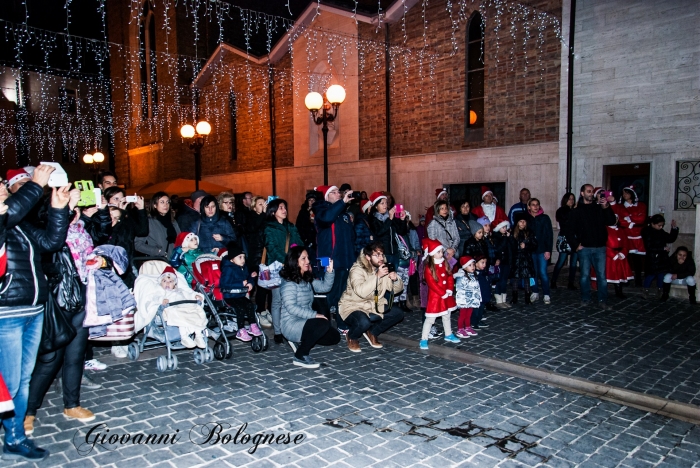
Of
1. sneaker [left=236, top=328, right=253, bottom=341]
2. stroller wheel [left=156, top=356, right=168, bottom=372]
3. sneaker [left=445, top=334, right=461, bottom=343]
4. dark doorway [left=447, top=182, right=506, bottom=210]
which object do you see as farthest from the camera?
dark doorway [left=447, top=182, right=506, bottom=210]

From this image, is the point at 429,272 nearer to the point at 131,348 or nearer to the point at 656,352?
the point at 656,352

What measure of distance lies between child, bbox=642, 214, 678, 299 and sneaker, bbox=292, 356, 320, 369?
23.4ft

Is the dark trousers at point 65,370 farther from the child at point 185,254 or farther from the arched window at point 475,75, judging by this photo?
the arched window at point 475,75

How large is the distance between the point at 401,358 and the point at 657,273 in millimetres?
6268

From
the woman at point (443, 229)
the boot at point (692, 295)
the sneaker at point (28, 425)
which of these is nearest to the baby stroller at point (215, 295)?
the sneaker at point (28, 425)

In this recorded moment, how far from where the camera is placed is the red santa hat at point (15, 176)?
4.28m

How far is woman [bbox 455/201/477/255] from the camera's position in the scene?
9047mm

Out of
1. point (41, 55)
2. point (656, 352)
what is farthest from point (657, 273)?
point (41, 55)

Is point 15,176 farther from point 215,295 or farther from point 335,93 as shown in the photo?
point 335,93

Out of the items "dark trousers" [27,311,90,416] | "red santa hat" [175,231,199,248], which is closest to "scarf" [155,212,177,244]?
"red santa hat" [175,231,199,248]

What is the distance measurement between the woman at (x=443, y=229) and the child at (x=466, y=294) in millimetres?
868

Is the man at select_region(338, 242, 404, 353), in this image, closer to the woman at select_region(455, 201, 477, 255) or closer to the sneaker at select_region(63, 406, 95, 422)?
the woman at select_region(455, 201, 477, 255)

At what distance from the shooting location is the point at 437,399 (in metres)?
5.17

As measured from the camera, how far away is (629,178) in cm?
1316
